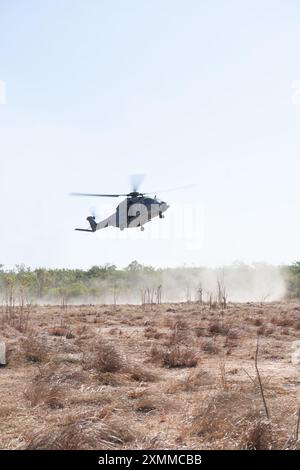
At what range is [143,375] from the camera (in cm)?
991

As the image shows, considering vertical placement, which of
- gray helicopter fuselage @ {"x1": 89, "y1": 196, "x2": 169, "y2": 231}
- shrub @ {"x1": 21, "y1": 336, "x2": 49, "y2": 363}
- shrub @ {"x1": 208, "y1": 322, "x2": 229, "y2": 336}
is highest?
gray helicopter fuselage @ {"x1": 89, "y1": 196, "x2": 169, "y2": 231}

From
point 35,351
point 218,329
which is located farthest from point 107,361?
point 218,329

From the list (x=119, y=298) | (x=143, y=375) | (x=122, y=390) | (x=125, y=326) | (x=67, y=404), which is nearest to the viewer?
(x=67, y=404)

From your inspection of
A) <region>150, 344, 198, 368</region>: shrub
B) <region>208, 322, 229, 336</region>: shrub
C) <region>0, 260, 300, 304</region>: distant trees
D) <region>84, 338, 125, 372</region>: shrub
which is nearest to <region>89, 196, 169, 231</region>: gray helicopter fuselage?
<region>208, 322, 229, 336</region>: shrub

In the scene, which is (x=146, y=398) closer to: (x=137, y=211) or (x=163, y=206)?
(x=163, y=206)

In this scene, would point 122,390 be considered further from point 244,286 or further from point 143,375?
point 244,286

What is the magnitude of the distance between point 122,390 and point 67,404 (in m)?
1.30

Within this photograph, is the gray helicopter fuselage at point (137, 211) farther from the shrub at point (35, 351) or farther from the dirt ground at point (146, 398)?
the shrub at point (35, 351)

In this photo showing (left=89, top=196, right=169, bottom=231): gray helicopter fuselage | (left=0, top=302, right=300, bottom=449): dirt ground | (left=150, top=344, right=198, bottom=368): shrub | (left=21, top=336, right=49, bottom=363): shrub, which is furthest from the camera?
(left=89, top=196, right=169, bottom=231): gray helicopter fuselage

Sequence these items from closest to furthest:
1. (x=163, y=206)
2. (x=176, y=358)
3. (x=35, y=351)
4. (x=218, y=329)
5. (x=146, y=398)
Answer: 1. (x=146, y=398)
2. (x=176, y=358)
3. (x=35, y=351)
4. (x=218, y=329)
5. (x=163, y=206)

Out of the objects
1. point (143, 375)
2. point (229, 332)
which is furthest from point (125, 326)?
point (143, 375)

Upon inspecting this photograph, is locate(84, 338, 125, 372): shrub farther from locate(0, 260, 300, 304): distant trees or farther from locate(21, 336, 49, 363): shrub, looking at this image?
locate(0, 260, 300, 304): distant trees
